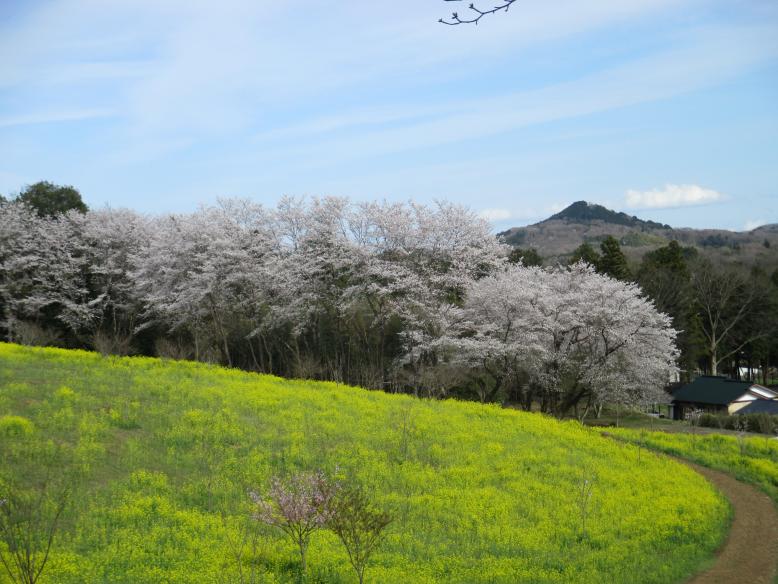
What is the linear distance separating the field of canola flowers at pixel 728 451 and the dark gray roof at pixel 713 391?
21.7 meters

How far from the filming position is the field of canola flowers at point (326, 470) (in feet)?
44.1

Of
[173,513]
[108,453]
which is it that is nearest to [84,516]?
[173,513]

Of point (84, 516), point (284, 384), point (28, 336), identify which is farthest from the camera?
point (28, 336)

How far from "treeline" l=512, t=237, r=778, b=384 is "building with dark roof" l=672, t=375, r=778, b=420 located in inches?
280

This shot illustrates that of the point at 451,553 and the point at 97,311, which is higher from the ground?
the point at 97,311

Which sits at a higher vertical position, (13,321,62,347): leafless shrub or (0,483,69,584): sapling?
(13,321,62,347): leafless shrub

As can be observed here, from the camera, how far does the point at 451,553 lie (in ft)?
47.6

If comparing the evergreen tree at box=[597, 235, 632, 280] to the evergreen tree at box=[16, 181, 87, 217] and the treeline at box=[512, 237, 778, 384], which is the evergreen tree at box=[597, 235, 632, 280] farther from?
the evergreen tree at box=[16, 181, 87, 217]

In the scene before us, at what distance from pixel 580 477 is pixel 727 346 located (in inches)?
2315

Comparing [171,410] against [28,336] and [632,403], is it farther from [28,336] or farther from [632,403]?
[632,403]

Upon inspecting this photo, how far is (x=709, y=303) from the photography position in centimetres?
6675

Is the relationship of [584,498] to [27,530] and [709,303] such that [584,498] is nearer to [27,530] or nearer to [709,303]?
[27,530]

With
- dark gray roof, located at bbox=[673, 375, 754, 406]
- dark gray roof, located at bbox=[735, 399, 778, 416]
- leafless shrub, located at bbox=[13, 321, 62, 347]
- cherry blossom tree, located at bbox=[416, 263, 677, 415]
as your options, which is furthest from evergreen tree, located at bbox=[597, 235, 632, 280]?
leafless shrub, located at bbox=[13, 321, 62, 347]

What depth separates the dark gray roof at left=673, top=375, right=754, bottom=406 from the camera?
50.9 meters
